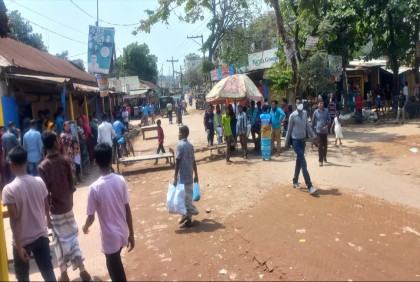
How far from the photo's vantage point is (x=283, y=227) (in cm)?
623

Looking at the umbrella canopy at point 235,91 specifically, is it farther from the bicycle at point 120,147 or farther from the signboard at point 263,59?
the signboard at point 263,59

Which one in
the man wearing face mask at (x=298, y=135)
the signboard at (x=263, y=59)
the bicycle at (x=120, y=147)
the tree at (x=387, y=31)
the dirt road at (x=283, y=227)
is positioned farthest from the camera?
the signboard at (x=263, y=59)

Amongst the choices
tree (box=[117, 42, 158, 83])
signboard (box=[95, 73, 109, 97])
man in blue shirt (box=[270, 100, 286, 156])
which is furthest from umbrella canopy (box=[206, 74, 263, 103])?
tree (box=[117, 42, 158, 83])

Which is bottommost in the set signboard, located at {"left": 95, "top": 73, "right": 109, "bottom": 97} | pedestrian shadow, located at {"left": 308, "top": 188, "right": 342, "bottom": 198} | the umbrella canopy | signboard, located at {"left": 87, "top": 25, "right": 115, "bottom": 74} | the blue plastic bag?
pedestrian shadow, located at {"left": 308, "top": 188, "right": 342, "bottom": 198}

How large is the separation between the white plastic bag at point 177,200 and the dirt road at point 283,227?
0.36 m

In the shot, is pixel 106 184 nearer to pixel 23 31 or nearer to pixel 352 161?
pixel 352 161

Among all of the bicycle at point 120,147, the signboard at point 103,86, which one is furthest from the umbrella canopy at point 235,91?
the signboard at point 103,86

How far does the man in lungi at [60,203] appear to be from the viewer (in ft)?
15.2

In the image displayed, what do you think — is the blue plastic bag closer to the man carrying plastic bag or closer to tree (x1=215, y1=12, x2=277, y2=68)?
the man carrying plastic bag

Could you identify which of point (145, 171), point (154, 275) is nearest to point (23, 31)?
point (145, 171)

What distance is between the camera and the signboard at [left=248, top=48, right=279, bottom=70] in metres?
24.6

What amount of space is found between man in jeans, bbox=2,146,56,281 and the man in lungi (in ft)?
1.69

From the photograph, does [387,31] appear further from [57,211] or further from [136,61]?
[136,61]

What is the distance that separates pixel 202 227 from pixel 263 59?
19.8 metres
